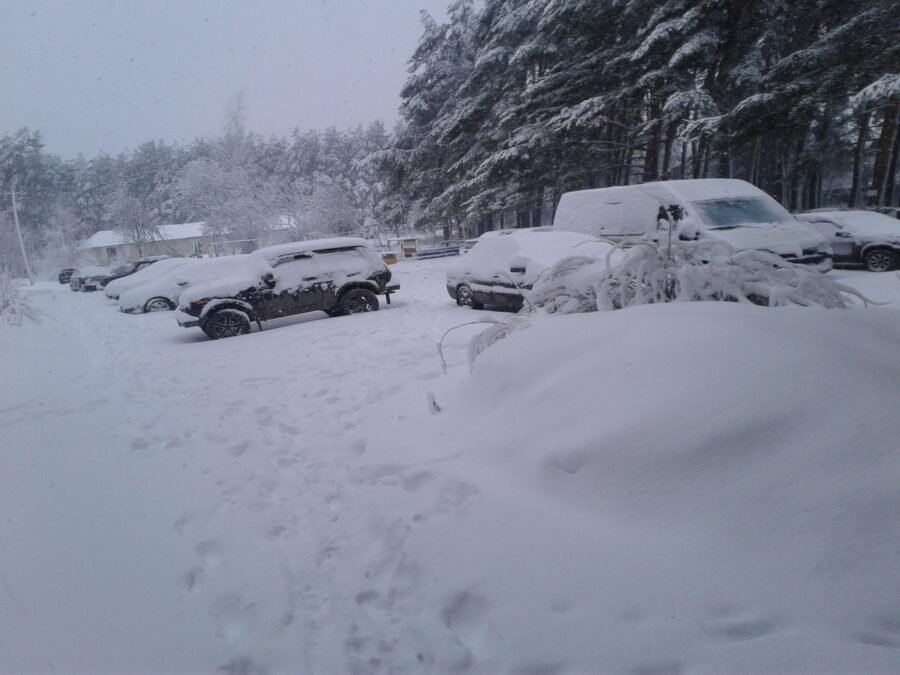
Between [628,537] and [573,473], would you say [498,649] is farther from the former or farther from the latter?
[573,473]

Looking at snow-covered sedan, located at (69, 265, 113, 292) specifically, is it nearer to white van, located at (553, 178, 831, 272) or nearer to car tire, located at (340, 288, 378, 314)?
car tire, located at (340, 288, 378, 314)

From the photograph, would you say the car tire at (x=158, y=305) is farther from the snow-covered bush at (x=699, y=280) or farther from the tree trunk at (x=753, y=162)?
the tree trunk at (x=753, y=162)

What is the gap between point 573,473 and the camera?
230 centimetres

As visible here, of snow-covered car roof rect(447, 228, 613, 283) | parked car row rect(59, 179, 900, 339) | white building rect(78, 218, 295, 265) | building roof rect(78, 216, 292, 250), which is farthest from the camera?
building roof rect(78, 216, 292, 250)

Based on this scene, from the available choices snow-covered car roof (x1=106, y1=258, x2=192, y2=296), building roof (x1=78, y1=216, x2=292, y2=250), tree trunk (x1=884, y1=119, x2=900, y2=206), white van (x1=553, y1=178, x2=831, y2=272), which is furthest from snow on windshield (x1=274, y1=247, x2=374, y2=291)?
building roof (x1=78, y1=216, x2=292, y2=250)

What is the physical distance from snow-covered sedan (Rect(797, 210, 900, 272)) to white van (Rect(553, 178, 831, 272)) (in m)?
1.58

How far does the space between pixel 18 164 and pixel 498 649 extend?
25117 mm

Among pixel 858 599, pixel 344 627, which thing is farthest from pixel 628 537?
pixel 344 627

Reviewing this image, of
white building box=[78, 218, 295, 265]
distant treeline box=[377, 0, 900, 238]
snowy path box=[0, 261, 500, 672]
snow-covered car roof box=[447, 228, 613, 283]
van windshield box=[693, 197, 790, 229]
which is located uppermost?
distant treeline box=[377, 0, 900, 238]

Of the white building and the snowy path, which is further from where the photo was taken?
the white building

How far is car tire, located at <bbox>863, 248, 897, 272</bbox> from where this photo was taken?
9.29m

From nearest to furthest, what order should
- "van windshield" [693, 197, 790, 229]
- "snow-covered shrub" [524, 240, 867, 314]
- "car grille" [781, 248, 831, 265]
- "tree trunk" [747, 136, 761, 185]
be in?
"snow-covered shrub" [524, 240, 867, 314] < "car grille" [781, 248, 831, 265] < "van windshield" [693, 197, 790, 229] < "tree trunk" [747, 136, 761, 185]

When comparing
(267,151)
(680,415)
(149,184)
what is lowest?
(680,415)

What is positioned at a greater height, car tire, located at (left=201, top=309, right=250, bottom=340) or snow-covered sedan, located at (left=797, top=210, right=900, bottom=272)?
snow-covered sedan, located at (left=797, top=210, right=900, bottom=272)
